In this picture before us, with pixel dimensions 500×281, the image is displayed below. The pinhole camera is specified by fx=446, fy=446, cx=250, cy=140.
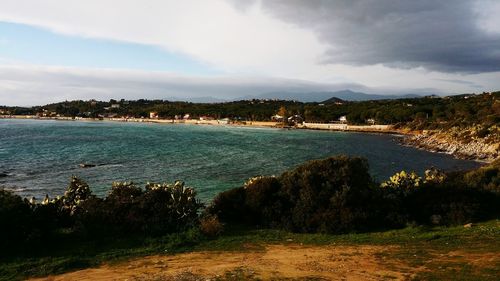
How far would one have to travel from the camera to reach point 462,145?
78.8 m

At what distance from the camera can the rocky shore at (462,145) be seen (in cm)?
6781

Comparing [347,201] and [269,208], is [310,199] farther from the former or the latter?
[269,208]

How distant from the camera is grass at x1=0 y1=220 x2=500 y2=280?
45.4 feet

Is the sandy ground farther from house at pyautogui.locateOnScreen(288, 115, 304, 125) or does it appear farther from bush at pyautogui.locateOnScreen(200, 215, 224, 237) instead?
house at pyautogui.locateOnScreen(288, 115, 304, 125)

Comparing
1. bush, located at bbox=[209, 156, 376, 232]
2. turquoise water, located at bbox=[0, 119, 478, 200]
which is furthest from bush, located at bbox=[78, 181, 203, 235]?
A: turquoise water, located at bbox=[0, 119, 478, 200]

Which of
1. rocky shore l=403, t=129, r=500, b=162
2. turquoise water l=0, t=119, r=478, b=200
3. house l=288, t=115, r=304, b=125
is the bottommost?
turquoise water l=0, t=119, r=478, b=200

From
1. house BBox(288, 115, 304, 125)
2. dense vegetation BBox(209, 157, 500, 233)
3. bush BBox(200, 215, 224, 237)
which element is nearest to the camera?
bush BBox(200, 215, 224, 237)

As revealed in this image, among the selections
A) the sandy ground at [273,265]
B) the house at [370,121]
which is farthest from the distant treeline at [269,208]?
the house at [370,121]

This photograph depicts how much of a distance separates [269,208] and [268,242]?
11.5 feet

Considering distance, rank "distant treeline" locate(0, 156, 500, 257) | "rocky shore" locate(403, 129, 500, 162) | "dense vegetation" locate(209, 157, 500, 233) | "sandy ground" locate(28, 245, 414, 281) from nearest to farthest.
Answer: "sandy ground" locate(28, 245, 414, 281)
"distant treeline" locate(0, 156, 500, 257)
"dense vegetation" locate(209, 157, 500, 233)
"rocky shore" locate(403, 129, 500, 162)

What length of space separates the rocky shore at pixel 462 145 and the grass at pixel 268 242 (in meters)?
52.9

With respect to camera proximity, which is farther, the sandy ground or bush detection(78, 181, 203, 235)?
bush detection(78, 181, 203, 235)

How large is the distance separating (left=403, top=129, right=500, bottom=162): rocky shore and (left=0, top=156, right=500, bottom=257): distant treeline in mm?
48861

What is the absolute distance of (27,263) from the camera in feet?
49.0
